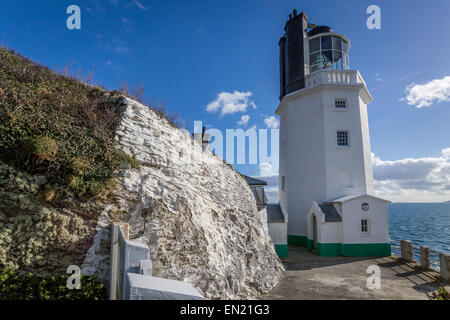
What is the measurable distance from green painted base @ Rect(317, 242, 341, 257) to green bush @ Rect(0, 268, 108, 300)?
17.4 metres

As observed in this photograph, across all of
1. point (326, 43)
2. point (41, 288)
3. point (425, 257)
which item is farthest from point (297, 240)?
point (41, 288)

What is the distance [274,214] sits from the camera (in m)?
20.8

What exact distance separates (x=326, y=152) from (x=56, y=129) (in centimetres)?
2051

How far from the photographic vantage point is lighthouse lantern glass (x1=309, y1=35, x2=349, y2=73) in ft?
82.9

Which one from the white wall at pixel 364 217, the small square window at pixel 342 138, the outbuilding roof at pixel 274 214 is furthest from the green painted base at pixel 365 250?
the small square window at pixel 342 138

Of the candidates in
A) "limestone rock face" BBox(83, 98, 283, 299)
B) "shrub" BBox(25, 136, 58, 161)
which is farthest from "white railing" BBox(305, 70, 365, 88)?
"shrub" BBox(25, 136, 58, 161)

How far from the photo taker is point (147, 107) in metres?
11.8

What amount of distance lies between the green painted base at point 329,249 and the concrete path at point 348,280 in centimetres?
117

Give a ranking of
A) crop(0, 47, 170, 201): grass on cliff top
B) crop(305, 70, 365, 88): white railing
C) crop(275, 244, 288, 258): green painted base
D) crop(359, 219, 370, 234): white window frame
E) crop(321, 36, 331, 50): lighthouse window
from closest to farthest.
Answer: crop(0, 47, 170, 201): grass on cliff top → crop(275, 244, 288, 258): green painted base → crop(359, 219, 370, 234): white window frame → crop(305, 70, 365, 88): white railing → crop(321, 36, 331, 50): lighthouse window

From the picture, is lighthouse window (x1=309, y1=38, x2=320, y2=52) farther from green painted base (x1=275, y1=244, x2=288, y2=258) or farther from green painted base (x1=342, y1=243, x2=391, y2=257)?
green painted base (x1=275, y1=244, x2=288, y2=258)

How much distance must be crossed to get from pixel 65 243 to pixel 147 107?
23.1 feet

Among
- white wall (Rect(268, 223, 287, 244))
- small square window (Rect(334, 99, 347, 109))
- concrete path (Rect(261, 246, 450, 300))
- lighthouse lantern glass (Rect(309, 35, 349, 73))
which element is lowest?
concrete path (Rect(261, 246, 450, 300))
